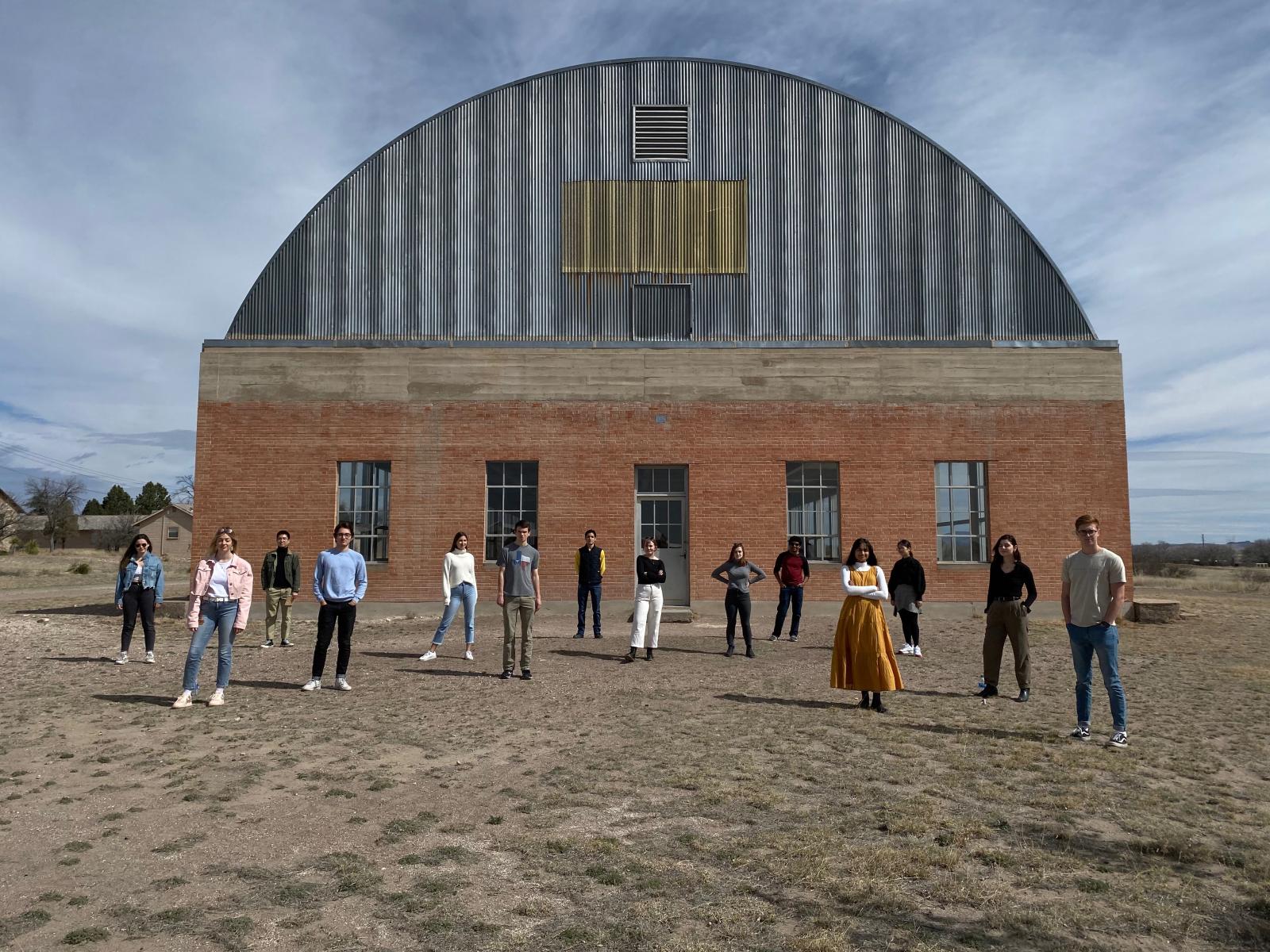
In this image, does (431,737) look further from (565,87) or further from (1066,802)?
(565,87)

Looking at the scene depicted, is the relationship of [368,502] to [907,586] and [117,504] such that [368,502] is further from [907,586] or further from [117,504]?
[117,504]

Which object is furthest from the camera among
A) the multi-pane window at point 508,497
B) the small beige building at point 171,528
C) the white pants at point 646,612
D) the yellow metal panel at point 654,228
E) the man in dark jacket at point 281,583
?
the small beige building at point 171,528

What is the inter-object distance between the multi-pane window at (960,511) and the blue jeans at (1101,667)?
33.0 feet

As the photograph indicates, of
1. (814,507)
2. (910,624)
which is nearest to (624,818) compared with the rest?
(910,624)

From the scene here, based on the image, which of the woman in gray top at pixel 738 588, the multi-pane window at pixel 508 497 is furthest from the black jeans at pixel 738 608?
the multi-pane window at pixel 508 497

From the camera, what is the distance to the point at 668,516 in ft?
56.6

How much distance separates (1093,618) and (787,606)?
280 inches

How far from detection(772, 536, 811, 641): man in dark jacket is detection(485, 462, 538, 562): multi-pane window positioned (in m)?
5.27

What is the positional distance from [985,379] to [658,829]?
14.7 metres

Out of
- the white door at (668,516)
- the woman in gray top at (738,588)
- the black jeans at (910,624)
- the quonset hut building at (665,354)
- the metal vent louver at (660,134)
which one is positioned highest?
the metal vent louver at (660,134)

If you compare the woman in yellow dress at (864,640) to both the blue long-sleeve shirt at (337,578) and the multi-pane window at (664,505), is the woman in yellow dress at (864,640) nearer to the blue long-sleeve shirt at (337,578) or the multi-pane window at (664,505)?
the blue long-sleeve shirt at (337,578)

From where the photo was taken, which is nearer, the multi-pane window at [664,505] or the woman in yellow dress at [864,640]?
the woman in yellow dress at [864,640]

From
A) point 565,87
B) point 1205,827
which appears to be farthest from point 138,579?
point 565,87

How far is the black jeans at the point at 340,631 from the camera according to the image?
920 centimetres
